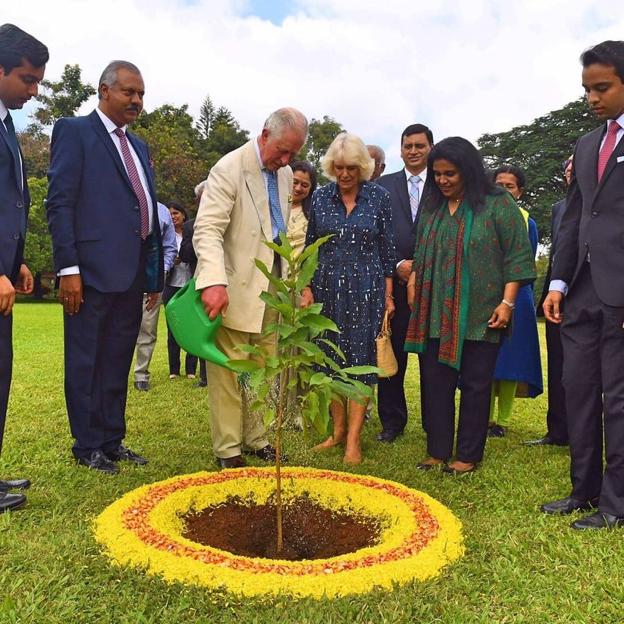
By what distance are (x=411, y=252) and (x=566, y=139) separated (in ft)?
110

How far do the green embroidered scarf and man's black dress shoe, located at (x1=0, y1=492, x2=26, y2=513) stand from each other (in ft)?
8.15

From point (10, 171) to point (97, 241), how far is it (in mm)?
721

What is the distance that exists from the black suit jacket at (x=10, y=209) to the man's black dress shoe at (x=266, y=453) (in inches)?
78.2

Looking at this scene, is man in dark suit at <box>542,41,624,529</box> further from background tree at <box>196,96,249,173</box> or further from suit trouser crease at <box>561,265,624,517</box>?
background tree at <box>196,96,249,173</box>

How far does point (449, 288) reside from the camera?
441 cm

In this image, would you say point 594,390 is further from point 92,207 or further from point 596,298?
point 92,207

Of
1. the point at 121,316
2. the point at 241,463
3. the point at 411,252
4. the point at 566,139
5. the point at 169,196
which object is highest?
the point at 566,139

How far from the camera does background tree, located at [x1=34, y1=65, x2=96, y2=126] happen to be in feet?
117

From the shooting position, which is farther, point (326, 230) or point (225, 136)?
point (225, 136)

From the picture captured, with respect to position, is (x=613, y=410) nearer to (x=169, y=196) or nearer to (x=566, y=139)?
(x=169, y=196)

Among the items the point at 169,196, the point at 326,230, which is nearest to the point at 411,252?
the point at 326,230

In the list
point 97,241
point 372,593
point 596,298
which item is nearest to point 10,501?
point 97,241

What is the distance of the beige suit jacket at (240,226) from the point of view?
4.32 m

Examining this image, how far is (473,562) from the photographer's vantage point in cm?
295
